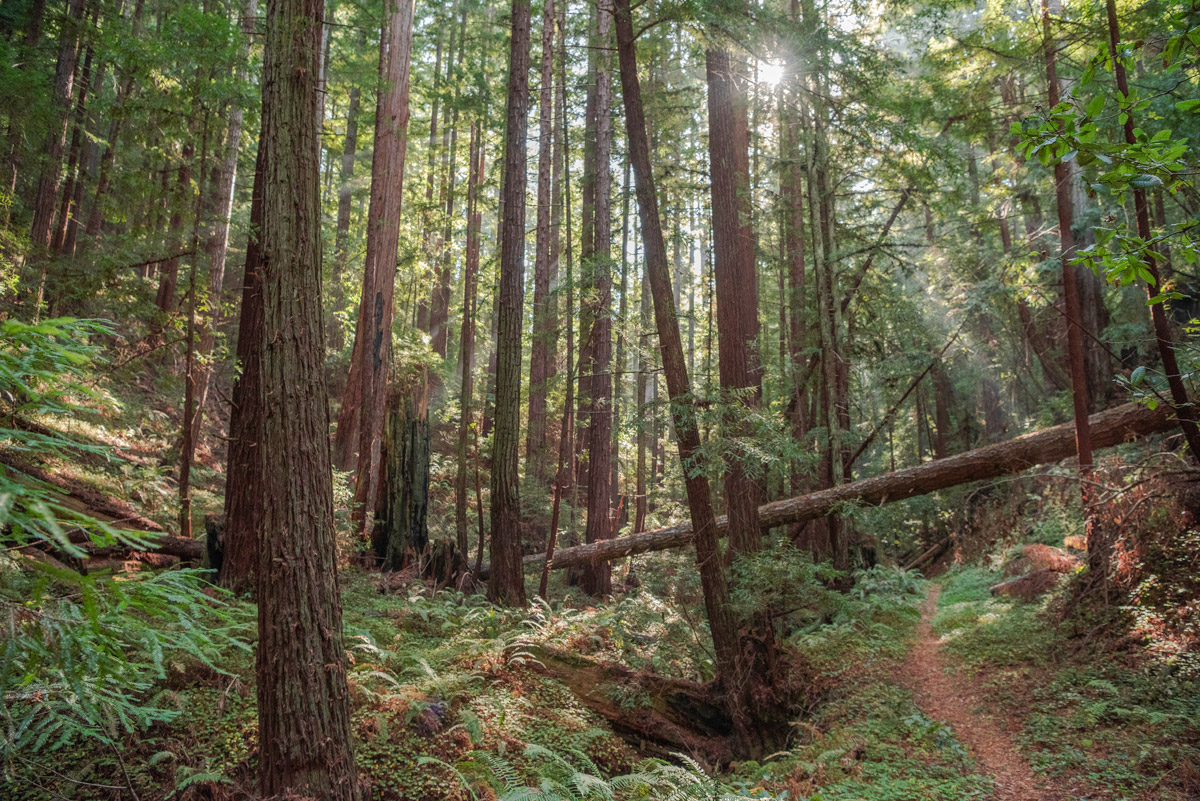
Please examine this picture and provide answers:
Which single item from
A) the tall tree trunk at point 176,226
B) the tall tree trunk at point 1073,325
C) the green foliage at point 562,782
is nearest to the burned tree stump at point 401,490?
the tall tree trunk at point 176,226

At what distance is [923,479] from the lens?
11.1m

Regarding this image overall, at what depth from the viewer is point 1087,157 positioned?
3.10 m

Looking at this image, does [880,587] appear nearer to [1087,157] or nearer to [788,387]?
[788,387]

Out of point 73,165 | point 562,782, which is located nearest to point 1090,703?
point 562,782

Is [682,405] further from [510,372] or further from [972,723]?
[972,723]

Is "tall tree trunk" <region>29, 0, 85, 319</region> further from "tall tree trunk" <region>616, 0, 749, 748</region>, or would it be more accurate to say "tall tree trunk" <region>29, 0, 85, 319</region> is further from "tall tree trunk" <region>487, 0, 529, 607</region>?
"tall tree trunk" <region>616, 0, 749, 748</region>

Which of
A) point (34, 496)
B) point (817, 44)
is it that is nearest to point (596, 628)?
point (34, 496)

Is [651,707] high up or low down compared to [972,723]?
up

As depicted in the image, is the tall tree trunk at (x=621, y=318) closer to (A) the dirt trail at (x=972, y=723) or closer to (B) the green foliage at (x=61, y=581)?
(A) the dirt trail at (x=972, y=723)

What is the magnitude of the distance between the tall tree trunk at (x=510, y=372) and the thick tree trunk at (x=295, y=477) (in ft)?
17.3

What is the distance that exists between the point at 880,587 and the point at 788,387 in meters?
5.39

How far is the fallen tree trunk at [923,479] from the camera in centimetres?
984

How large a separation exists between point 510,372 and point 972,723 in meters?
7.20

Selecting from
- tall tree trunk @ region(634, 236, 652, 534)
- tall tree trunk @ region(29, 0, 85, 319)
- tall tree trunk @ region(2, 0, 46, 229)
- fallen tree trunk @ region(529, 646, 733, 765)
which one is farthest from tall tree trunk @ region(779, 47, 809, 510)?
tall tree trunk @ region(2, 0, 46, 229)
